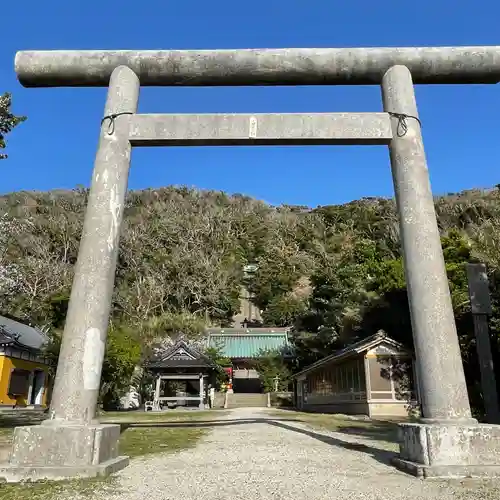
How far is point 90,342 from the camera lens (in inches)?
187

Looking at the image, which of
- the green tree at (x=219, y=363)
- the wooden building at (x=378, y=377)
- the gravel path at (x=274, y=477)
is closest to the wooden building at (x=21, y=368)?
the green tree at (x=219, y=363)

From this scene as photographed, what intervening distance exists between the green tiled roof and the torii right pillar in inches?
1066

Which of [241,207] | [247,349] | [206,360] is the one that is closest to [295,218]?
[241,207]

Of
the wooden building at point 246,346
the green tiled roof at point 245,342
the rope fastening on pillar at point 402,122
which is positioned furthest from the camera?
the green tiled roof at point 245,342

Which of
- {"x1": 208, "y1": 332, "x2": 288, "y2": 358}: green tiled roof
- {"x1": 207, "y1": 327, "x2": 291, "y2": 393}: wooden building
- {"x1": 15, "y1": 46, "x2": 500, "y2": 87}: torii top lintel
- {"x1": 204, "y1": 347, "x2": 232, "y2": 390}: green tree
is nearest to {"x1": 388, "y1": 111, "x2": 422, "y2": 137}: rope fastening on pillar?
{"x1": 15, "y1": 46, "x2": 500, "y2": 87}: torii top lintel

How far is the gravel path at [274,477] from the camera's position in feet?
11.7

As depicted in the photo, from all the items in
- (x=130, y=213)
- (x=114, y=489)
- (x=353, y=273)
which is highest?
(x=130, y=213)

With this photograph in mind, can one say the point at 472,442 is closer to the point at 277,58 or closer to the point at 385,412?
the point at 277,58

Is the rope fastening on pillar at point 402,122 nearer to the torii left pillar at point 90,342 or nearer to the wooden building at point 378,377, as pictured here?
the torii left pillar at point 90,342

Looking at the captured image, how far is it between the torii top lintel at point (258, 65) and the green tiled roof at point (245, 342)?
88.4 feet

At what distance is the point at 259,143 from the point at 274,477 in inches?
160

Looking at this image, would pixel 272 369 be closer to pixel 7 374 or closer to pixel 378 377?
pixel 378 377

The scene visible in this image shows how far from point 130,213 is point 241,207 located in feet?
54.4

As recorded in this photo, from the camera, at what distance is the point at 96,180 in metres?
5.48
